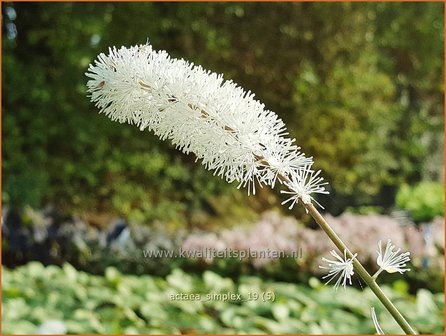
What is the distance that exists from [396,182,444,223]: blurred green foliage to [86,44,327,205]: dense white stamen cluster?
109 inches

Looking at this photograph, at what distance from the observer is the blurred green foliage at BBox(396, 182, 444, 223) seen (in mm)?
3211

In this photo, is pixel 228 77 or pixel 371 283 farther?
pixel 228 77

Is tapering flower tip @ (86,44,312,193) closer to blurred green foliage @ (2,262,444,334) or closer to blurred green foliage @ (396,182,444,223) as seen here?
blurred green foliage @ (2,262,444,334)

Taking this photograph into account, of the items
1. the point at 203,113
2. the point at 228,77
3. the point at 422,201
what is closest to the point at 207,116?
the point at 203,113

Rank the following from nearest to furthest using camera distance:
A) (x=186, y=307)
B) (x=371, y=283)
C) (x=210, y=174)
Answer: (x=371, y=283)
(x=186, y=307)
(x=210, y=174)

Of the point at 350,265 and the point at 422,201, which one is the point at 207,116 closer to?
the point at 350,265

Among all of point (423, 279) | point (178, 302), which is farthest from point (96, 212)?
point (423, 279)

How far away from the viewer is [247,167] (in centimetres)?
57

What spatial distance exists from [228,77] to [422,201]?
119cm

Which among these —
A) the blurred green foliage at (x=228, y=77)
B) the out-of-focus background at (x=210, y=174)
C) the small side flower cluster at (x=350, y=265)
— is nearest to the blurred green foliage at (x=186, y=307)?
the out-of-focus background at (x=210, y=174)

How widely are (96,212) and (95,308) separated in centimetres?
105

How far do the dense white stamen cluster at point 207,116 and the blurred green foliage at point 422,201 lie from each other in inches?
109

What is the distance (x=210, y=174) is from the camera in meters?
3.21

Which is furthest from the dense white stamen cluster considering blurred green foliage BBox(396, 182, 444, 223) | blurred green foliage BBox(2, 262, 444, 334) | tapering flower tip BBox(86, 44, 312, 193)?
blurred green foliage BBox(396, 182, 444, 223)
